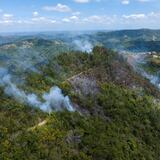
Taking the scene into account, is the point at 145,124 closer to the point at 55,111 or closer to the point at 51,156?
the point at 55,111

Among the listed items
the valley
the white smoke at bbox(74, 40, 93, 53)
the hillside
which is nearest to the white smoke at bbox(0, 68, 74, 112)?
the valley

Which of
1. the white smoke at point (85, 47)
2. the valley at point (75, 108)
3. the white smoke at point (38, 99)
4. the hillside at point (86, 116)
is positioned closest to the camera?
the hillside at point (86, 116)

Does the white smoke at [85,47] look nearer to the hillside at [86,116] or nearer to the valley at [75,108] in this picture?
the hillside at [86,116]

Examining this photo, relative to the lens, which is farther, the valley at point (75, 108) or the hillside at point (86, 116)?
the valley at point (75, 108)

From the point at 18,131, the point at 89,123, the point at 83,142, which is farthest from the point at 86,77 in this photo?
the point at 18,131

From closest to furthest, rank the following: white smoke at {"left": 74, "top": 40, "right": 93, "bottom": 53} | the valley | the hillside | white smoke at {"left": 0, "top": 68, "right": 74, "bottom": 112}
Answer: the hillside → the valley → white smoke at {"left": 0, "top": 68, "right": 74, "bottom": 112} → white smoke at {"left": 74, "top": 40, "right": 93, "bottom": 53}

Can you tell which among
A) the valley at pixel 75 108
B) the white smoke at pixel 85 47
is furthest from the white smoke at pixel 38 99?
the white smoke at pixel 85 47

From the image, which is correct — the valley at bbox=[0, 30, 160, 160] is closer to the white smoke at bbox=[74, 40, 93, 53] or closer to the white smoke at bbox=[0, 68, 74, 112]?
the white smoke at bbox=[0, 68, 74, 112]
